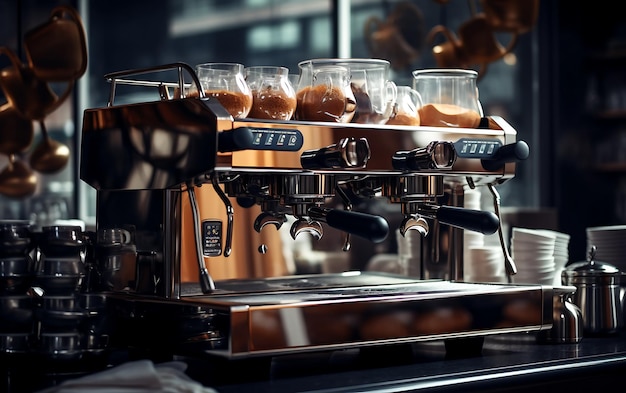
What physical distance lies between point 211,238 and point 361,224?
0.28 meters

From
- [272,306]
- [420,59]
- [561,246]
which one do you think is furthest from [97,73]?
[272,306]

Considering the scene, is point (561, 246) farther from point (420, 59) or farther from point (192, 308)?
point (420, 59)

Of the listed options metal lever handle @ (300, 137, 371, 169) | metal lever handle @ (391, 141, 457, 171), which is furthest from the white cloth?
metal lever handle @ (391, 141, 457, 171)

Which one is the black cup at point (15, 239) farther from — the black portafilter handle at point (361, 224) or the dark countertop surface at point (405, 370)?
the black portafilter handle at point (361, 224)

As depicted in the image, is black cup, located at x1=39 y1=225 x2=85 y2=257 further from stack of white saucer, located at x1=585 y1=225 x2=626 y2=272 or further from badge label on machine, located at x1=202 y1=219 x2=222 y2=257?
stack of white saucer, located at x1=585 y1=225 x2=626 y2=272

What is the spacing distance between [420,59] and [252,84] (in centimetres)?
329

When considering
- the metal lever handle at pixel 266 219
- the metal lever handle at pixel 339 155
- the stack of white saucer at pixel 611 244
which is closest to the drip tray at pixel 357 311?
the metal lever handle at pixel 266 219

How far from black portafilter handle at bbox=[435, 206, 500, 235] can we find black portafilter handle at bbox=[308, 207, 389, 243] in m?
0.20

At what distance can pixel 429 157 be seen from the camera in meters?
1.79

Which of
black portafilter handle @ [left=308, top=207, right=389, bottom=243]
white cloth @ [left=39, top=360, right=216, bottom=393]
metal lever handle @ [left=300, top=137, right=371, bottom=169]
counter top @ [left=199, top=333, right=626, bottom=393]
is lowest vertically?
counter top @ [left=199, top=333, right=626, bottom=393]

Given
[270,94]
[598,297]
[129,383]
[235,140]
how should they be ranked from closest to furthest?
[129,383] → [235,140] → [270,94] → [598,297]

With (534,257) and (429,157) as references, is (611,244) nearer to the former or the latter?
(534,257)

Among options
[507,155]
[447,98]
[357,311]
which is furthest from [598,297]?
[357,311]

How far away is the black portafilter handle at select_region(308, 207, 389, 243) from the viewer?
1648 millimetres
